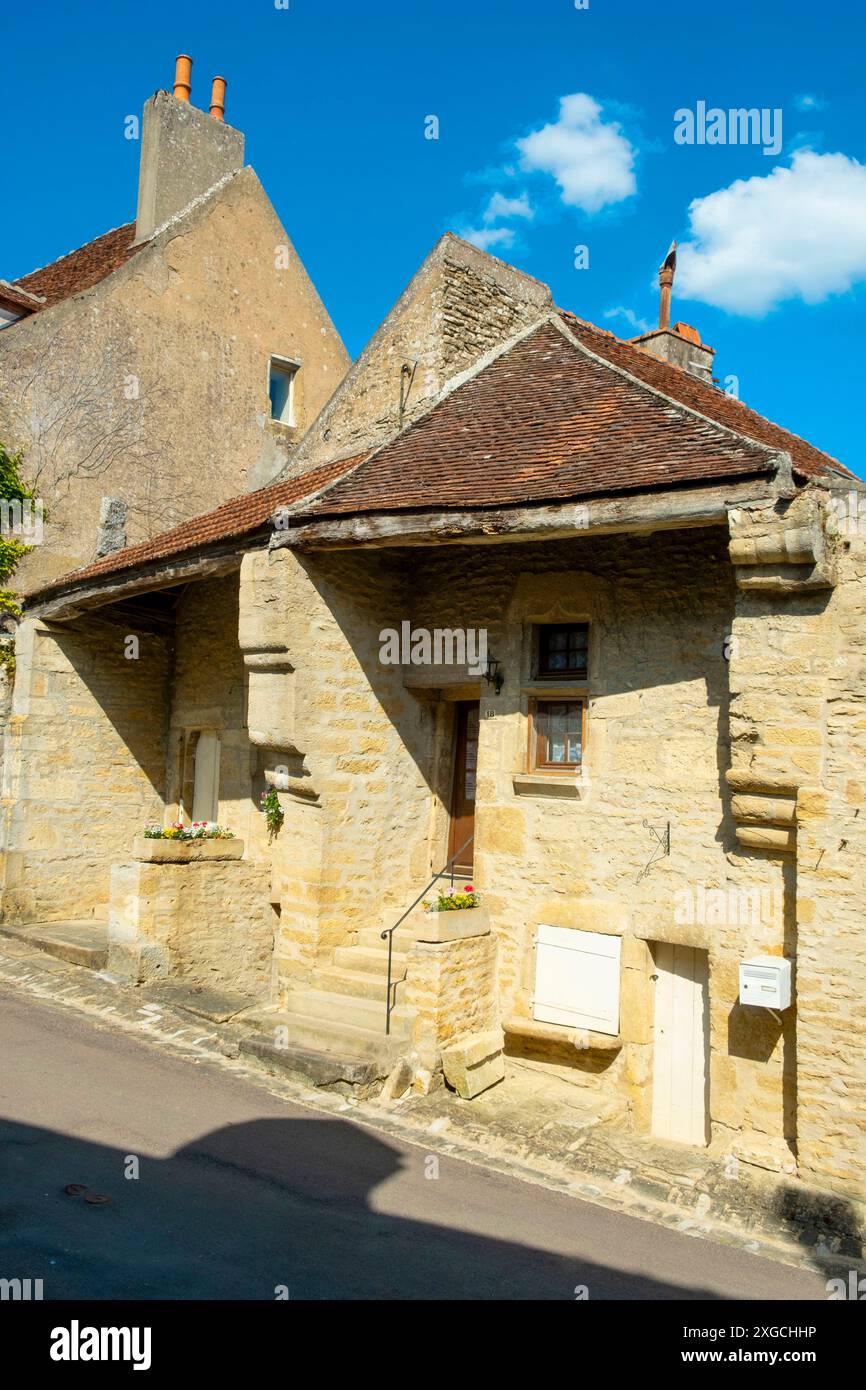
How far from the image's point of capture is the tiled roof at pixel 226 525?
31.0ft

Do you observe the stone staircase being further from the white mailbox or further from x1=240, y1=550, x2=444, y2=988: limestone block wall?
the white mailbox

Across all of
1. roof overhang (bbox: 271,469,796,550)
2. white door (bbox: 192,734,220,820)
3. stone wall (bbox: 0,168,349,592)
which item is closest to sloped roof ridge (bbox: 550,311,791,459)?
roof overhang (bbox: 271,469,796,550)

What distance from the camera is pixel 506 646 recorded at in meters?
9.02

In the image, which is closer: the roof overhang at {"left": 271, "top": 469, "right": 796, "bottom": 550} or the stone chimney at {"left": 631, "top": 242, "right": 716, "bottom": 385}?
the roof overhang at {"left": 271, "top": 469, "right": 796, "bottom": 550}

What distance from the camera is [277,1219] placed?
18.0 feet

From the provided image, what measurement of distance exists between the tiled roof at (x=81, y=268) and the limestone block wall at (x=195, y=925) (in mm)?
7528

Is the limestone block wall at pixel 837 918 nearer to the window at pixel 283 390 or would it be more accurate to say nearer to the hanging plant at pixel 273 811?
the hanging plant at pixel 273 811

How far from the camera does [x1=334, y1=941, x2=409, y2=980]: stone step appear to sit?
29.2 ft

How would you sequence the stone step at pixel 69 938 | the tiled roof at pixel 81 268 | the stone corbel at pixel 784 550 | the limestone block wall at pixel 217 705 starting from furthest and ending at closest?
1. the tiled roof at pixel 81 268
2. the limestone block wall at pixel 217 705
3. the stone step at pixel 69 938
4. the stone corbel at pixel 784 550

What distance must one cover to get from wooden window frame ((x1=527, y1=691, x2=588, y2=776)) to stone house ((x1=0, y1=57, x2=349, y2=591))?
6932mm

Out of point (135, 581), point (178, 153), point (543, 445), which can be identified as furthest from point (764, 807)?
point (178, 153)

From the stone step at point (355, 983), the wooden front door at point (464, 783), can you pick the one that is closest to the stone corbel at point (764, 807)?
the stone step at point (355, 983)
